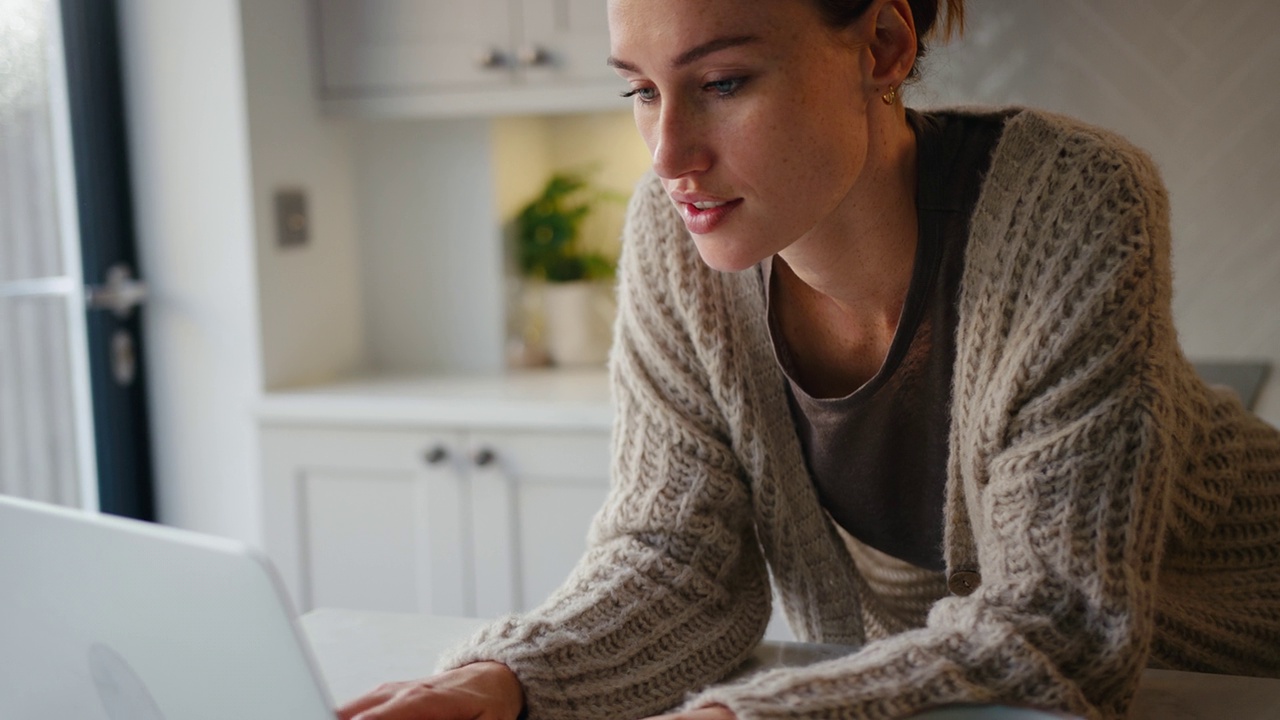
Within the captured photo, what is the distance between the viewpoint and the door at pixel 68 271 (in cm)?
233

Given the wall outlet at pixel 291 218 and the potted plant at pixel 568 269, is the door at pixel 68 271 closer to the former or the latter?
the wall outlet at pixel 291 218

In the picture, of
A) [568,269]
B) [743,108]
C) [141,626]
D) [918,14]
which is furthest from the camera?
[568,269]

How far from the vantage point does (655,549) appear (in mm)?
1086

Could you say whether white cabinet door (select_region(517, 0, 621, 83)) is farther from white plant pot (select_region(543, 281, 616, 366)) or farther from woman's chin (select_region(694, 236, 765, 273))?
woman's chin (select_region(694, 236, 765, 273))

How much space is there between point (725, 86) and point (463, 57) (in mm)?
1677

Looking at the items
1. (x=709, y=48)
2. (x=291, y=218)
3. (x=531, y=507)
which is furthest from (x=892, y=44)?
(x=291, y=218)

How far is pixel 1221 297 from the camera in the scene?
2352 millimetres

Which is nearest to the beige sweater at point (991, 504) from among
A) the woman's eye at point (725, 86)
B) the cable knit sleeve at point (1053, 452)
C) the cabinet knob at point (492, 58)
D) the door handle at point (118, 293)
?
the cable knit sleeve at point (1053, 452)

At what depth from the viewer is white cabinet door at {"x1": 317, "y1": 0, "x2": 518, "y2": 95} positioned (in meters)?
2.51

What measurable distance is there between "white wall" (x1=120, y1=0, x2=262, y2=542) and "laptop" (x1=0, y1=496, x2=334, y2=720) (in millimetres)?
1877

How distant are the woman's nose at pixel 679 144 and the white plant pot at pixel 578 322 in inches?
70.1

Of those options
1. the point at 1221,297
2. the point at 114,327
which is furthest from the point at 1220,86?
the point at 114,327

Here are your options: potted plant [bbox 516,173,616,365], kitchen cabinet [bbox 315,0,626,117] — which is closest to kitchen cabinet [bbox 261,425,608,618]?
potted plant [bbox 516,173,616,365]

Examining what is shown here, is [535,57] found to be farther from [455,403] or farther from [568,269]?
[455,403]
